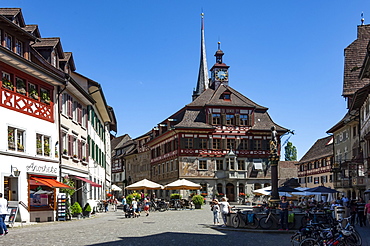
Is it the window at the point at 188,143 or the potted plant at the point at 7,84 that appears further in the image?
the window at the point at 188,143

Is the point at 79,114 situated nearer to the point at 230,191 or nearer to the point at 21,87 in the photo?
the point at 21,87

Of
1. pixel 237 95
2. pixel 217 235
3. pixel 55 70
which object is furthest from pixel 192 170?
pixel 217 235

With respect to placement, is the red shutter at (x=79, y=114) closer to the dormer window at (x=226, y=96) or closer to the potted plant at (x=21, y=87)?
the potted plant at (x=21, y=87)

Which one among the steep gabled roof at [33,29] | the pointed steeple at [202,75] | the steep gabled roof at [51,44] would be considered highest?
the pointed steeple at [202,75]

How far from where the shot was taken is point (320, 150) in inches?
3268

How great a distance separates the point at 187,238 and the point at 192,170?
4820 centimetres

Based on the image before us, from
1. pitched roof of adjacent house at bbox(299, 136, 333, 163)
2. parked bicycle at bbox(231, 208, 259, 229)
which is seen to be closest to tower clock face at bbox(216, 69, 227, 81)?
pitched roof of adjacent house at bbox(299, 136, 333, 163)

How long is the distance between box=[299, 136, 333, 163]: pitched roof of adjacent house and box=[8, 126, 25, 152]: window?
5596cm

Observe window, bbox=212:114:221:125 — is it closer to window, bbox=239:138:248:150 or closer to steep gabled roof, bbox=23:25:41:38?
window, bbox=239:138:248:150

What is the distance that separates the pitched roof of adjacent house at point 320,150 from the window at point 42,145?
5349cm

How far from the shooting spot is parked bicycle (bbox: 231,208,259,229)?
893 inches

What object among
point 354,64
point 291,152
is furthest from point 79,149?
point 291,152

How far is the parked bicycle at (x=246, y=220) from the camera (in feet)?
74.4

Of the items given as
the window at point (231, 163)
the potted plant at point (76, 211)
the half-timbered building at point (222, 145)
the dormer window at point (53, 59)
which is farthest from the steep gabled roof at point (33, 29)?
the window at point (231, 163)
